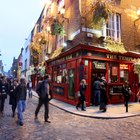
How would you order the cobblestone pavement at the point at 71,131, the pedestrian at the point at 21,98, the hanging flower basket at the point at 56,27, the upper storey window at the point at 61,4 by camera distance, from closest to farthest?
the cobblestone pavement at the point at 71,131
the pedestrian at the point at 21,98
the hanging flower basket at the point at 56,27
the upper storey window at the point at 61,4

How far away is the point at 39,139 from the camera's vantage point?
607 cm

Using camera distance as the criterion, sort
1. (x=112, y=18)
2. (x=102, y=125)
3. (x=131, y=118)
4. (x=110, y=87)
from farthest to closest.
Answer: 1. (x=112, y=18)
2. (x=110, y=87)
3. (x=131, y=118)
4. (x=102, y=125)

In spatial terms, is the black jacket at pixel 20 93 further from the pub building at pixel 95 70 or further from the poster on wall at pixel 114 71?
the poster on wall at pixel 114 71

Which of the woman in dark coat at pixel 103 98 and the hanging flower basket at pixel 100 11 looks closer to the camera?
the woman in dark coat at pixel 103 98

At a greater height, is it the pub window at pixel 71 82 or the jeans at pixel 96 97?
the pub window at pixel 71 82

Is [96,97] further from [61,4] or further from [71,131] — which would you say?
[61,4]

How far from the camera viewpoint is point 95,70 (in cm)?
1409

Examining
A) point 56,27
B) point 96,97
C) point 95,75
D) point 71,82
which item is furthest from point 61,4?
point 96,97

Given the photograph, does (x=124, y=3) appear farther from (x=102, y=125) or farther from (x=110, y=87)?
(x=102, y=125)

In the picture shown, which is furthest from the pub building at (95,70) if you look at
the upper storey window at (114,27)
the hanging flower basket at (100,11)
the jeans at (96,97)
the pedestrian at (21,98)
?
the pedestrian at (21,98)

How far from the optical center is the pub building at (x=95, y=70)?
13.6 meters

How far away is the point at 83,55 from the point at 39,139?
26.8ft

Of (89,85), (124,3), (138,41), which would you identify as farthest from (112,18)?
(89,85)

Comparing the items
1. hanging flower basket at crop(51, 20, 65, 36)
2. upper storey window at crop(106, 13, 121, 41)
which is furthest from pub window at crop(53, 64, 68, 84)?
upper storey window at crop(106, 13, 121, 41)
